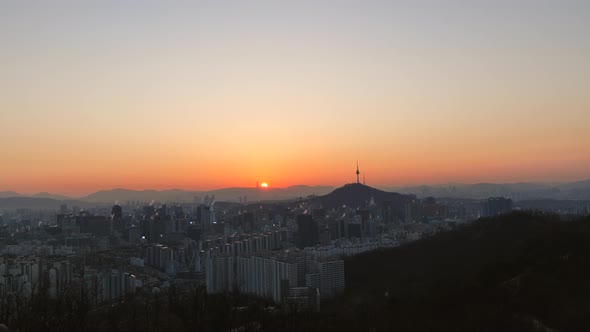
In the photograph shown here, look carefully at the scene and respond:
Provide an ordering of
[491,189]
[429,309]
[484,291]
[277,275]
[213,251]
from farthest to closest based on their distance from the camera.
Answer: [491,189]
[213,251]
[277,275]
[484,291]
[429,309]

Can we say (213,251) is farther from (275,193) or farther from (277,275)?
(275,193)

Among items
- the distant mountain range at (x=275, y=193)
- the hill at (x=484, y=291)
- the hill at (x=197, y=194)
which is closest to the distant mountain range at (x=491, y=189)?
A: the distant mountain range at (x=275, y=193)

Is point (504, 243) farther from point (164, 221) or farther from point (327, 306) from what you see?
point (164, 221)

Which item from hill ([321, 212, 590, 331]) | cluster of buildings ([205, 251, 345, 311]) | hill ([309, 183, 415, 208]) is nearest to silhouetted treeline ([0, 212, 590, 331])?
hill ([321, 212, 590, 331])

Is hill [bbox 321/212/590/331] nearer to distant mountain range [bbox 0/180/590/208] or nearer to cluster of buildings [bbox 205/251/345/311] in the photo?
cluster of buildings [bbox 205/251/345/311]

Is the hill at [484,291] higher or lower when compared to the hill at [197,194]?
lower

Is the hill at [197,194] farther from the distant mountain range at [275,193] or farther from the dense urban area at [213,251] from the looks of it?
the dense urban area at [213,251]

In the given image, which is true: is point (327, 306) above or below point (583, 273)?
below

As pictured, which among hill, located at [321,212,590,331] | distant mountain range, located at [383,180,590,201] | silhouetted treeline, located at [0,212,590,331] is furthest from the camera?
distant mountain range, located at [383,180,590,201]

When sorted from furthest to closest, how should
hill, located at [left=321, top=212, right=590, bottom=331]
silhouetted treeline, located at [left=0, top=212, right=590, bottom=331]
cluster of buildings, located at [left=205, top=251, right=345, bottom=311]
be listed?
cluster of buildings, located at [left=205, top=251, right=345, bottom=311]
hill, located at [left=321, top=212, right=590, bottom=331]
silhouetted treeline, located at [left=0, top=212, right=590, bottom=331]

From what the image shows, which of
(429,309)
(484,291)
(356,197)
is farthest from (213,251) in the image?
(356,197)

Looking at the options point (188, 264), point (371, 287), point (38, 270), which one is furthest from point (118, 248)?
point (371, 287)
